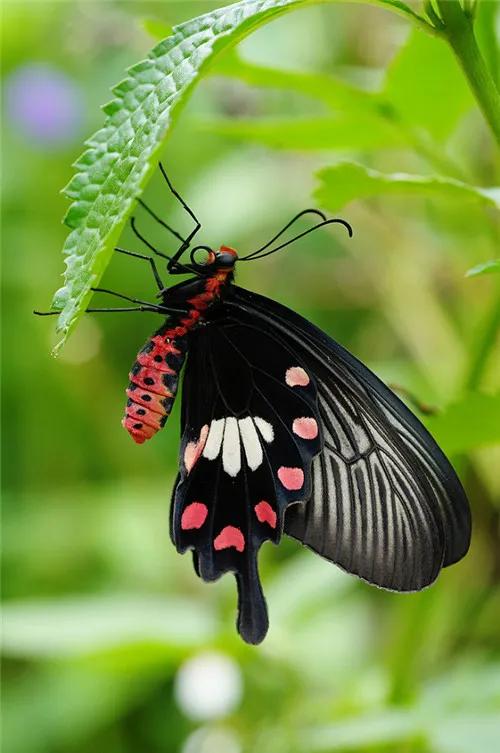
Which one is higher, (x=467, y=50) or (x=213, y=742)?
(x=467, y=50)

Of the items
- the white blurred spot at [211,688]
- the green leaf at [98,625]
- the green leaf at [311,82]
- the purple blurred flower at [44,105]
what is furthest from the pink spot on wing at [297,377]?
the purple blurred flower at [44,105]

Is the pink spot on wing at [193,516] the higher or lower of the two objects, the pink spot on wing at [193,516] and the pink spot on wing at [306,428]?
the lower

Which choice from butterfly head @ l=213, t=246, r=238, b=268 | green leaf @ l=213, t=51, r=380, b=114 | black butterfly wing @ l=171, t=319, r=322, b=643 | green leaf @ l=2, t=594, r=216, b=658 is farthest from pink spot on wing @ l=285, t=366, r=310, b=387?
green leaf @ l=2, t=594, r=216, b=658

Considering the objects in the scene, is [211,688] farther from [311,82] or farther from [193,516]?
[311,82]

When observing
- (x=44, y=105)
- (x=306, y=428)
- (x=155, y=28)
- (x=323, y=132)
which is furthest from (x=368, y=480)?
(x=44, y=105)

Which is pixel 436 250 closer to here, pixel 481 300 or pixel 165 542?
pixel 481 300

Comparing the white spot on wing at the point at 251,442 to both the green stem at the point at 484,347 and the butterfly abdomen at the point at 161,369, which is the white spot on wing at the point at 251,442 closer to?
the butterfly abdomen at the point at 161,369
